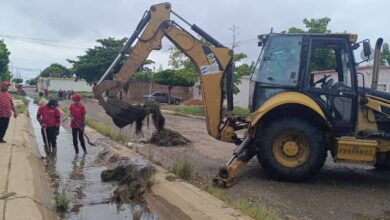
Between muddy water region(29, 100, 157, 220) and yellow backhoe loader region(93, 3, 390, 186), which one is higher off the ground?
yellow backhoe loader region(93, 3, 390, 186)

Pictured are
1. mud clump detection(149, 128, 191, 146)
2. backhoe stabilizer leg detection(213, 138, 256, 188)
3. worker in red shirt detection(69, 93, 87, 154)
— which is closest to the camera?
backhoe stabilizer leg detection(213, 138, 256, 188)

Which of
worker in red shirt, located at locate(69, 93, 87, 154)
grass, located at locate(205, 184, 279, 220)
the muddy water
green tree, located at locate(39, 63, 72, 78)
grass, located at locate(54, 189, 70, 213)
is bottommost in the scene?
the muddy water

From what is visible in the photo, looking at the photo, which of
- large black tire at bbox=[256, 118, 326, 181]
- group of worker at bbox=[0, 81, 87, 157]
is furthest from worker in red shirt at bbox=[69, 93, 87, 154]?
large black tire at bbox=[256, 118, 326, 181]

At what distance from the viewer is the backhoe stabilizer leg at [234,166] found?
8532 mm

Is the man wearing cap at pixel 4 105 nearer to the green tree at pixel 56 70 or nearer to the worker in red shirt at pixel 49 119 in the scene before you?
the worker in red shirt at pixel 49 119

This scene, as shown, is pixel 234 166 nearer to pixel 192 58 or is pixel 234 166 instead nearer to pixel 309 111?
pixel 309 111

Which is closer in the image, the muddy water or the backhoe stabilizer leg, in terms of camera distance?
the muddy water

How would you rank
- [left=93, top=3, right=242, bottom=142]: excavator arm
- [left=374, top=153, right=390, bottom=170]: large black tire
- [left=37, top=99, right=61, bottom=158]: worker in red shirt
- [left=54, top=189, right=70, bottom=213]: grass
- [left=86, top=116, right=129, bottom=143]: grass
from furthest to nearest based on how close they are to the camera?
[left=86, top=116, right=129, bottom=143]: grass → [left=37, top=99, right=61, bottom=158]: worker in red shirt → [left=93, top=3, right=242, bottom=142]: excavator arm → [left=374, top=153, right=390, bottom=170]: large black tire → [left=54, top=189, right=70, bottom=213]: grass

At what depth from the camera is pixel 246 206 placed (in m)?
6.75

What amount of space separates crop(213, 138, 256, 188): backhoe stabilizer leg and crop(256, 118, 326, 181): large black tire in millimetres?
237

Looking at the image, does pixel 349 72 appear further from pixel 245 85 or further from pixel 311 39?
pixel 245 85

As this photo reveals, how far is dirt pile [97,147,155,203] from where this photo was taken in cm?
843

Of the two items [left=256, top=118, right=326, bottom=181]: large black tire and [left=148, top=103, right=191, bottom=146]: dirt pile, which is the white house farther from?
[left=256, top=118, right=326, bottom=181]: large black tire

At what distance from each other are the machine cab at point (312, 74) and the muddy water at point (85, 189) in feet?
10.9
